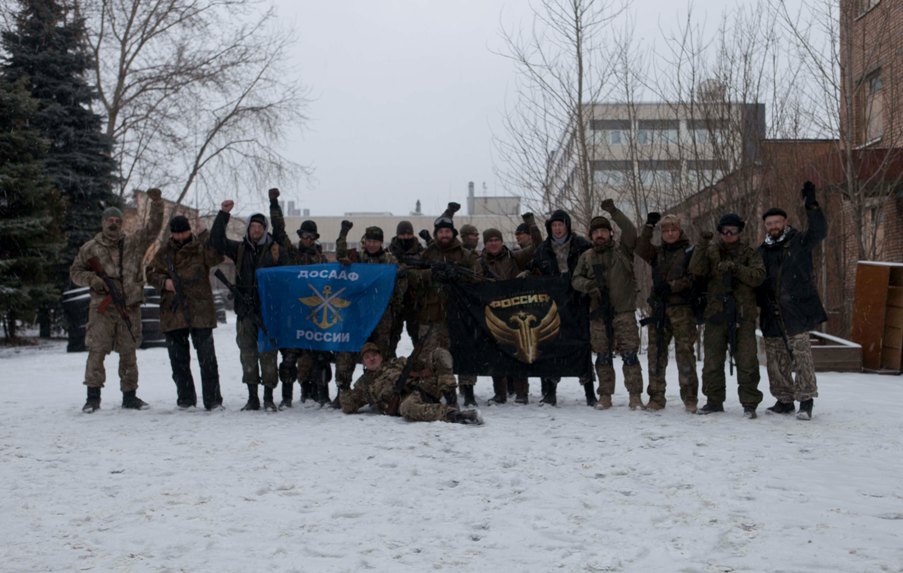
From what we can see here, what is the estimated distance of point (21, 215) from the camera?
1828 cm

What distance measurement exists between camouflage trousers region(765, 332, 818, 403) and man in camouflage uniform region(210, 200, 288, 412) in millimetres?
5043

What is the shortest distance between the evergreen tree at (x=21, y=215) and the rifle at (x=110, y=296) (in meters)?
10.1

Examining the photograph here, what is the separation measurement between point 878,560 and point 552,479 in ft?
6.82

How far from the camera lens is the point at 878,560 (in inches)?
149

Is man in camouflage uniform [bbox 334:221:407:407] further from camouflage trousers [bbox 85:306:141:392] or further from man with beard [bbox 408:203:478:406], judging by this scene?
camouflage trousers [bbox 85:306:141:392]

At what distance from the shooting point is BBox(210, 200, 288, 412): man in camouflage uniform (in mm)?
8430

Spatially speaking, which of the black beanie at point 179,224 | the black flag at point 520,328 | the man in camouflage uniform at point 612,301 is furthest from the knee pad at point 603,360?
the black beanie at point 179,224

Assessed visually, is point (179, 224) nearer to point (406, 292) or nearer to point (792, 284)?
point (406, 292)

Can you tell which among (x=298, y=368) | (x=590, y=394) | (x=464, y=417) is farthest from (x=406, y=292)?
(x=590, y=394)

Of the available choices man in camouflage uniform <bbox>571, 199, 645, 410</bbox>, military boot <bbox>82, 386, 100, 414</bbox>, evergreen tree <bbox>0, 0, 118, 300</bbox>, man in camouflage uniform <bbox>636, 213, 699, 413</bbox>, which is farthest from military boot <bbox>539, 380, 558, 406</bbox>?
evergreen tree <bbox>0, 0, 118, 300</bbox>

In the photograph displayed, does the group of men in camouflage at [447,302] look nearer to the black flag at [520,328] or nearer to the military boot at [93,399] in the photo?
the military boot at [93,399]

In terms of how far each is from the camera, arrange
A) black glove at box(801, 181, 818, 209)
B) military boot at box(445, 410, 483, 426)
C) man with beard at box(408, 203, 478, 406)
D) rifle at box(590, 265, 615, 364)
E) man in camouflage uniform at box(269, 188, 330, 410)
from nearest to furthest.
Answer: black glove at box(801, 181, 818, 209) < military boot at box(445, 410, 483, 426) < rifle at box(590, 265, 615, 364) < man with beard at box(408, 203, 478, 406) < man in camouflage uniform at box(269, 188, 330, 410)

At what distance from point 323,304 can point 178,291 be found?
5.00 ft

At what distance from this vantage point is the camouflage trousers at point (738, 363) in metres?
7.50
